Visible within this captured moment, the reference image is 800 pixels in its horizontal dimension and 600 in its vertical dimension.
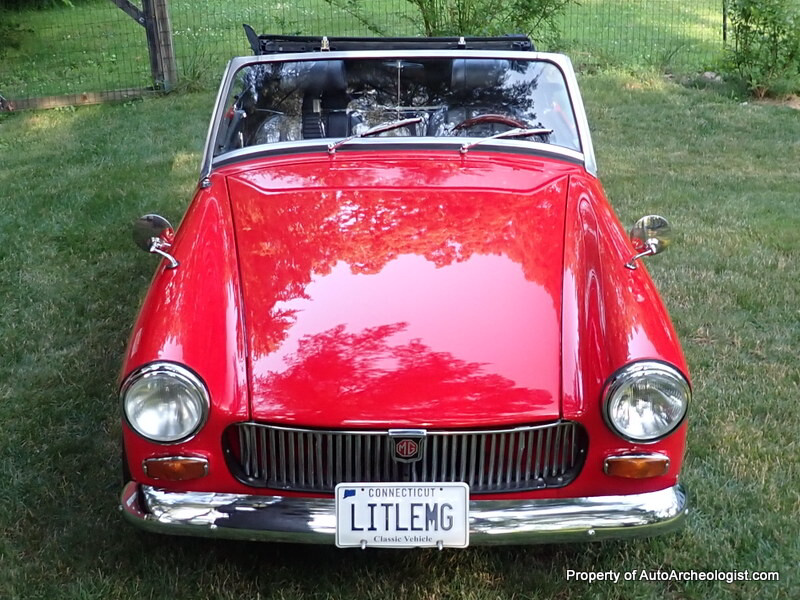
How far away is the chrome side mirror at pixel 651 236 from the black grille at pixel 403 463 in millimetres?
932

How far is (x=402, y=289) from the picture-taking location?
252 centimetres

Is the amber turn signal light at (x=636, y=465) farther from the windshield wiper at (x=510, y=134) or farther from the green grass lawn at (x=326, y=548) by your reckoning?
the windshield wiper at (x=510, y=134)

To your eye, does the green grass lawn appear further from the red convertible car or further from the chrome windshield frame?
the chrome windshield frame

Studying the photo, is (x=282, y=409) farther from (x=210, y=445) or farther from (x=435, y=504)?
(x=435, y=504)

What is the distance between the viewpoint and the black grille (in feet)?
7.34

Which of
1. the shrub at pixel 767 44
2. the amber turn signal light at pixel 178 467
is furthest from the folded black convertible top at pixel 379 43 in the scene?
the shrub at pixel 767 44

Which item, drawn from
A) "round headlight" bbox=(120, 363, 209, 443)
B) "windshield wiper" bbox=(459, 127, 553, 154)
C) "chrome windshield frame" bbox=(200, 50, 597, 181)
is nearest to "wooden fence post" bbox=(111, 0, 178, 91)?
"chrome windshield frame" bbox=(200, 50, 597, 181)

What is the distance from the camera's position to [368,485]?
219 cm

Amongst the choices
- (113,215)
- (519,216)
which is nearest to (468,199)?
(519,216)

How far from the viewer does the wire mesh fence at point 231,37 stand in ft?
31.9

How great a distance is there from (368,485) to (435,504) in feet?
0.59

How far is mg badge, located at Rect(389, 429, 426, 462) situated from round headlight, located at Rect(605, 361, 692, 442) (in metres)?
0.51

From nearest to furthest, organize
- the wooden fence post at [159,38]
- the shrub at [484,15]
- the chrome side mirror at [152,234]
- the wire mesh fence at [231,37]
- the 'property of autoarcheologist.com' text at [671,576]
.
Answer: the 'property of autoarcheologist.com' text at [671,576] → the chrome side mirror at [152,234] → the shrub at [484,15] → the wooden fence post at [159,38] → the wire mesh fence at [231,37]

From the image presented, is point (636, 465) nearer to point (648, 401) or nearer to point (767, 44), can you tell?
point (648, 401)
